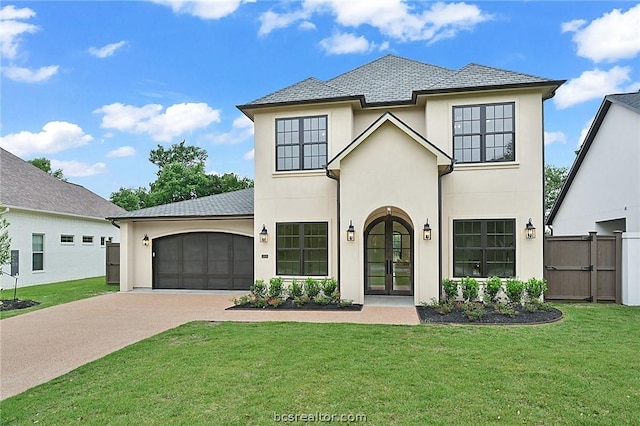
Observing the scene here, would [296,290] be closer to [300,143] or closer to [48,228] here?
[300,143]

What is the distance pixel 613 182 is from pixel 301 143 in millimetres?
11340

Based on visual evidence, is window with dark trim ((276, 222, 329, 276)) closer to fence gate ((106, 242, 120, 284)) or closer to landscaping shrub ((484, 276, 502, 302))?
landscaping shrub ((484, 276, 502, 302))

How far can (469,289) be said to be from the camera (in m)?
10.2

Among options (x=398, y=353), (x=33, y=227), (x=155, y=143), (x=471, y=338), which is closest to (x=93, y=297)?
(x=33, y=227)

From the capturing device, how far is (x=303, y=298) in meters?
10.8

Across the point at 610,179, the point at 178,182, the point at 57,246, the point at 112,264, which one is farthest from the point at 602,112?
the point at 178,182

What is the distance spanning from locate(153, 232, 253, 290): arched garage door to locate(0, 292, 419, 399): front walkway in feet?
4.89

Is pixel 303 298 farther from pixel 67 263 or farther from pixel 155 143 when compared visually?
pixel 155 143

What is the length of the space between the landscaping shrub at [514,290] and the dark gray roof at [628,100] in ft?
23.8

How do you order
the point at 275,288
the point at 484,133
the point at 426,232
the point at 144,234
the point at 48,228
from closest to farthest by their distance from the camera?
the point at 426,232 < the point at 484,133 < the point at 275,288 < the point at 144,234 < the point at 48,228

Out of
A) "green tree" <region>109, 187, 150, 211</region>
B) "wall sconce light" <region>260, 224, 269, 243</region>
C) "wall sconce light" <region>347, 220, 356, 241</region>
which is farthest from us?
"green tree" <region>109, 187, 150, 211</region>

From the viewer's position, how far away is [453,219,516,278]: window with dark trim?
10867 millimetres

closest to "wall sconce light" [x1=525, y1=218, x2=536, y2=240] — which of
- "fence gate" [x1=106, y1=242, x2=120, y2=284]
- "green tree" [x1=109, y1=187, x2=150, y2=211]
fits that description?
"fence gate" [x1=106, y1=242, x2=120, y2=284]

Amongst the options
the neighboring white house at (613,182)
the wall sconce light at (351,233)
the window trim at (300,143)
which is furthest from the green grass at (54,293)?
the neighboring white house at (613,182)
